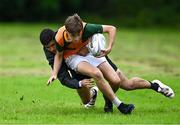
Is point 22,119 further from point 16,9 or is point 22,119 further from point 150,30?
point 16,9

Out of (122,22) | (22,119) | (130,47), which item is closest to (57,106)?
(22,119)

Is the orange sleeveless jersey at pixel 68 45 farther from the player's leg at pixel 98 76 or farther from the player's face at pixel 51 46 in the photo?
the player's leg at pixel 98 76

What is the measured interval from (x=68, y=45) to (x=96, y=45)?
0.52 m

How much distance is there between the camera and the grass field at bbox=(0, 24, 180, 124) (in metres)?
11.4

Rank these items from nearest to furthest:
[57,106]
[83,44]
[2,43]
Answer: [83,44] < [57,106] < [2,43]

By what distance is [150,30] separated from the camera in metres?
46.7

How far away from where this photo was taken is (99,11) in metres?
53.7

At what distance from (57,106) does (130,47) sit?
20433mm

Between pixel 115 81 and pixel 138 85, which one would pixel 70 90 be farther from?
pixel 115 81

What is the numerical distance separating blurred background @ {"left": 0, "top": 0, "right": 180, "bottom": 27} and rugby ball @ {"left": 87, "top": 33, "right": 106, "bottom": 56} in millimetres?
37599

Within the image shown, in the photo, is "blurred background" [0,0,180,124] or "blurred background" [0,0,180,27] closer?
"blurred background" [0,0,180,124]

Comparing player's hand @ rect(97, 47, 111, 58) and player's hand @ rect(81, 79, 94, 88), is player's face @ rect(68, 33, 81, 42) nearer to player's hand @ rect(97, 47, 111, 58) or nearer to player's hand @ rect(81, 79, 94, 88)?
player's hand @ rect(97, 47, 111, 58)

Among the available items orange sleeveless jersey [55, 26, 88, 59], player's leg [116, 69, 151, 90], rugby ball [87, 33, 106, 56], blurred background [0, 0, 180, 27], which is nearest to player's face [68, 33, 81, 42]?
orange sleeveless jersey [55, 26, 88, 59]

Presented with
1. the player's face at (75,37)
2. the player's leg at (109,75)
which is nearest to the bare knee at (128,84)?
the player's leg at (109,75)
